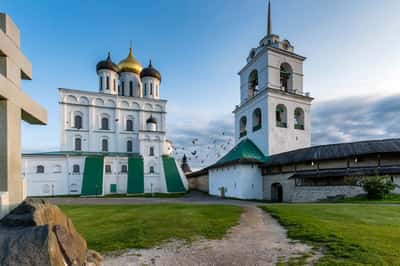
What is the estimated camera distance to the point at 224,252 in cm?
520

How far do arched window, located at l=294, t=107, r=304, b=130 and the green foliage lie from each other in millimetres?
13178

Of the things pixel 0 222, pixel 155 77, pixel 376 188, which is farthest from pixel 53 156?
pixel 376 188

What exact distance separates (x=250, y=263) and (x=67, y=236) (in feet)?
11.4

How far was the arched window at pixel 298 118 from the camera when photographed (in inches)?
1111

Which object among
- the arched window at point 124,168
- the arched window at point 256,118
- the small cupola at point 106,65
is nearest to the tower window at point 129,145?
the arched window at point 124,168

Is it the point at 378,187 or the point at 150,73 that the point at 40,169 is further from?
the point at 378,187

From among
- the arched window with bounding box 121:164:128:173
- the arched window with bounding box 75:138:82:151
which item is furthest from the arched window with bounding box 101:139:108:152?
the arched window with bounding box 121:164:128:173

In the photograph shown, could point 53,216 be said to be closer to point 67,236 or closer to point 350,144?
point 67,236

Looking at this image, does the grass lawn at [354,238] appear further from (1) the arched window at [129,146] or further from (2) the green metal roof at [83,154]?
(1) the arched window at [129,146]

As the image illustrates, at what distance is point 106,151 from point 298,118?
29.0m

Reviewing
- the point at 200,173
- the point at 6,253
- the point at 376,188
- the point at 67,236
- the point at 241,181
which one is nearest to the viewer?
the point at 6,253

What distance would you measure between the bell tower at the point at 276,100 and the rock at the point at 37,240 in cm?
2425

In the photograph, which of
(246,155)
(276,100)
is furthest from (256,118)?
(246,155)

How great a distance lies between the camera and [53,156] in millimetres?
29484
